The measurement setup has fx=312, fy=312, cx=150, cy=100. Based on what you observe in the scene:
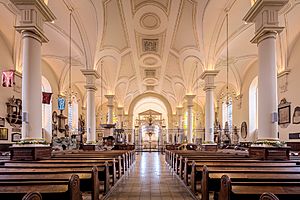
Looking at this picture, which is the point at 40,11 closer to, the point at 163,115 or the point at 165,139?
the point at 165,139

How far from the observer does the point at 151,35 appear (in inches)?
629

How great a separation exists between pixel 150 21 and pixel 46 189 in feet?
40.5

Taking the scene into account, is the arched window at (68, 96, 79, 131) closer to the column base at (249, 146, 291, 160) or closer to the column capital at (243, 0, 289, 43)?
the column capital at (243, 0, 289, 43)

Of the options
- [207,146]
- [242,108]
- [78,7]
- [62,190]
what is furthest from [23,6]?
[242,108]

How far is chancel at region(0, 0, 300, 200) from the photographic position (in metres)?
4.67

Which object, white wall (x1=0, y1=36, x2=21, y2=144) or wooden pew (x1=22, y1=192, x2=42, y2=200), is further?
white wall (x1=0, y1=36, x2=21, y2=144)

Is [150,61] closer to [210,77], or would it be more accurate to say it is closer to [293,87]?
[210,77]

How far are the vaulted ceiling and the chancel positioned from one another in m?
0.06

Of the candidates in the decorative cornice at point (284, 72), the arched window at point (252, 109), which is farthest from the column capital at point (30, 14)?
the arched window at point (252, 109)

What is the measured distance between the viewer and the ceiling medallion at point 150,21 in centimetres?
1412

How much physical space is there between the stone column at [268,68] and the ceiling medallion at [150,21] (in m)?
6.69

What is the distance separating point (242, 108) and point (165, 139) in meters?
13.4

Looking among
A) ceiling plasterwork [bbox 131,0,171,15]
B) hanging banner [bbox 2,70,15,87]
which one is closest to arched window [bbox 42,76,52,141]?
hanging banner [bbox 2,70,15,87]

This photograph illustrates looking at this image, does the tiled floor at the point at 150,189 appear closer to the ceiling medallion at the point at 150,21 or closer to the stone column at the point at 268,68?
the stone column at the point at 268,68
